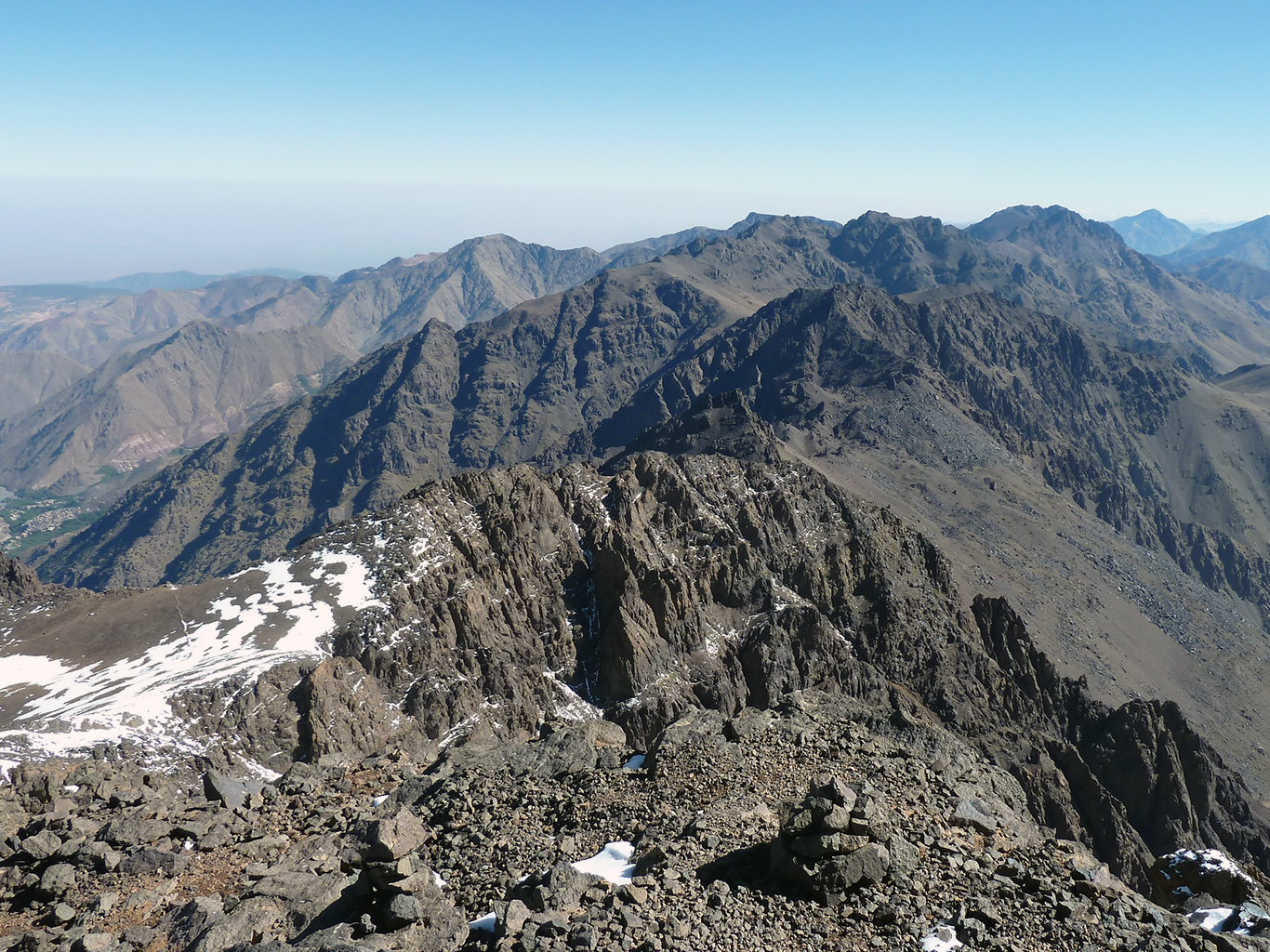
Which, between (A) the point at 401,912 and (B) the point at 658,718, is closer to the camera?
(A) the point at 401,912

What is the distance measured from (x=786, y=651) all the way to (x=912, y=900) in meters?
69.6

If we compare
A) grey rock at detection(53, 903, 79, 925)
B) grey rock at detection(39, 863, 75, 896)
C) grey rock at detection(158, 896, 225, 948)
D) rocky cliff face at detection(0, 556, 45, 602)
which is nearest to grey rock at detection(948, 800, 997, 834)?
grey rock at detection(158, 896, 225, 948)

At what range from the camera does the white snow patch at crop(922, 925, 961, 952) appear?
19.6 meters

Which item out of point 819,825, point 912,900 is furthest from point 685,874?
point 912,900

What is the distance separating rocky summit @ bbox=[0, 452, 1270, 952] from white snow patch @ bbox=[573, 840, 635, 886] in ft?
0.70

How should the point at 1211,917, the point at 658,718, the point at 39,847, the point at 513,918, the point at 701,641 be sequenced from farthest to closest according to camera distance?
the point at 701,641
the point at 658,718
the point at 1211,917
the point at 39,847
the point at 513,918

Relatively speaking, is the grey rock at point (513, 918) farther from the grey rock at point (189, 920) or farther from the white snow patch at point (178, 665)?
the white snow patch at point (178, 665)

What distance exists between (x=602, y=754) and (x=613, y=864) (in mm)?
11084

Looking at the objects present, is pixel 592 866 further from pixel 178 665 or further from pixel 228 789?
pixel 178 665

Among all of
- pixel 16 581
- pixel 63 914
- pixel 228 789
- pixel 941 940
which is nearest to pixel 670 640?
pixel 228 789

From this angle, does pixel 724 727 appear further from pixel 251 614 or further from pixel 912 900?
pixel 251 614

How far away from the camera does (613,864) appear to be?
77.8 ft

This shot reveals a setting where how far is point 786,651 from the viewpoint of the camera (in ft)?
293

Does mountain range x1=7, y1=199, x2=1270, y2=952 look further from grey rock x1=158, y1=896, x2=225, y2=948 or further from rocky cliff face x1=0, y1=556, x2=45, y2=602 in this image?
rocky cliff face x1=0, y1=556, x2=45, y2=602
